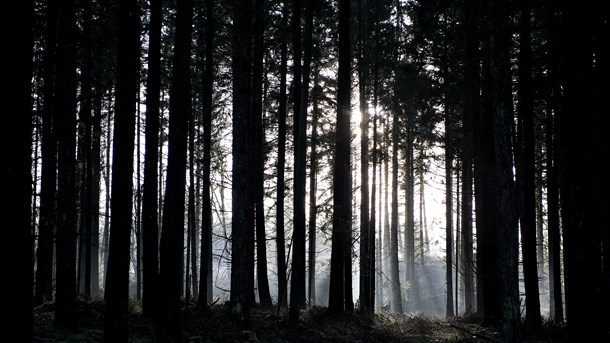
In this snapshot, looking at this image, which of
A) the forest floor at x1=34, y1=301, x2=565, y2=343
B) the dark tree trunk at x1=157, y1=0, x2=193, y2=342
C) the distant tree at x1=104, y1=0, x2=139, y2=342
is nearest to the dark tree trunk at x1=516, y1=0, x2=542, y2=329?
the forest floor at x1=34, y1=301, x2=565, y2=343

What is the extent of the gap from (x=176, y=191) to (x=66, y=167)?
2594mm

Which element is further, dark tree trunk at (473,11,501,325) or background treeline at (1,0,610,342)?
dark tree trunk at (473,11,501,325)

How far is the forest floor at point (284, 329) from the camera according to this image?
10008 millimetres

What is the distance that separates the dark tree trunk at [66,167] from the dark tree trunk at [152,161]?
5.34 ft

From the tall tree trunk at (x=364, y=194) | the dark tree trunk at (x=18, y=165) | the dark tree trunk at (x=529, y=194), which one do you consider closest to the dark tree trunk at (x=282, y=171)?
the tall tree trunk at (x=364, y=194)

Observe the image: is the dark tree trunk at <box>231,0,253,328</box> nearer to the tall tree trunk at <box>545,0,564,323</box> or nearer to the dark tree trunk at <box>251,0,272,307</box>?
the dark tree trunk at <box>251,0,272,307</box>

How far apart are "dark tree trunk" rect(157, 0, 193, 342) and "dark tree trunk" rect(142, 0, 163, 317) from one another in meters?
0.42

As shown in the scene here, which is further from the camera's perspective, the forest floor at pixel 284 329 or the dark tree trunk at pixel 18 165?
the forest floor at pixel 284 329

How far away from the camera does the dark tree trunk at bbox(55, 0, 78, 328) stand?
9562mm

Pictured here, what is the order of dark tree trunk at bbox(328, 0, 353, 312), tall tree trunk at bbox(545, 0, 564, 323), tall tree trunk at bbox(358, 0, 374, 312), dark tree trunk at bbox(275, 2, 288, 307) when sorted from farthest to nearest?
dark tree trunk at bbox(275, 2, 288, 307) < tall tree trunk at bbox(358, 0, 374, 312) < dark tree trunk at bbox(328, 0, 353, 312) < tall tree trunk at bbox(545, 0, 564, 323)

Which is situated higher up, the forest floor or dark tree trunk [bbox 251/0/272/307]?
dark tree trunk [bbox 251/0/272/307]

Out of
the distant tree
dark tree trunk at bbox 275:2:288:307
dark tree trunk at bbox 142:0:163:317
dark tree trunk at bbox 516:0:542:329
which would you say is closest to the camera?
the distant tree

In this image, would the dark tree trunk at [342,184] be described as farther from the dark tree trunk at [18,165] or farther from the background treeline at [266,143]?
the dark tree trunk at [18,165]

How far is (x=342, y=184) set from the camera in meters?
14.5
